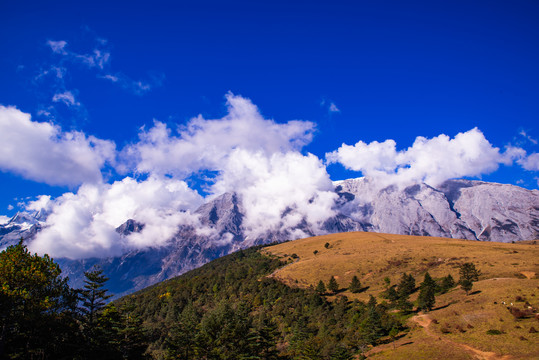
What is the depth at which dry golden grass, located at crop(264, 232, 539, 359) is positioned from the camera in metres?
40.9

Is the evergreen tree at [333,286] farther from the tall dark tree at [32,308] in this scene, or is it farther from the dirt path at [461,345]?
the tall dark tree at [32,308]

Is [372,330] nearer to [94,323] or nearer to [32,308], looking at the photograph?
[94,323]

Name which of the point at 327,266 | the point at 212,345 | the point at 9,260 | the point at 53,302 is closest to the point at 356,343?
the point at 212,345

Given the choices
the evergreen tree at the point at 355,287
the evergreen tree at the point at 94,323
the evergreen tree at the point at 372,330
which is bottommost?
the evergreen tree at the point at 372,330

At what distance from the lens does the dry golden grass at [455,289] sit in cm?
4088

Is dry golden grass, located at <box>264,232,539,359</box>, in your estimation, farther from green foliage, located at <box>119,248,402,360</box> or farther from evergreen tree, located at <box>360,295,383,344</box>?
green foliage, located at <box>119,248,402,360</box>

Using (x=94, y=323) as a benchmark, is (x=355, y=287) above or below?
A: below

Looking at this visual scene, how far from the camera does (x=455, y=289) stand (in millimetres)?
70750

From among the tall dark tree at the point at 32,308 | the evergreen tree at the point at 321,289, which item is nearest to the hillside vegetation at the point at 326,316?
the tall dark tree at the point at 32,308

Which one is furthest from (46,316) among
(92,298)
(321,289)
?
(321,289)

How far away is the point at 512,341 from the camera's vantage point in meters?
39.3

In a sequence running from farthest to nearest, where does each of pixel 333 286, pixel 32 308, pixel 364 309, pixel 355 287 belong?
pixel 333 286, pixel 355 287, pixel 364 309, pixel 32 308

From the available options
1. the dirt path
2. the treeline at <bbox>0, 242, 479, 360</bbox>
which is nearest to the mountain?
the dirt path

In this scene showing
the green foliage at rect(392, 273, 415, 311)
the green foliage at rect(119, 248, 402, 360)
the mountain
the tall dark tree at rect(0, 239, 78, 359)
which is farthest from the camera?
the green foliage at rect(392, 273, 415, 311)
